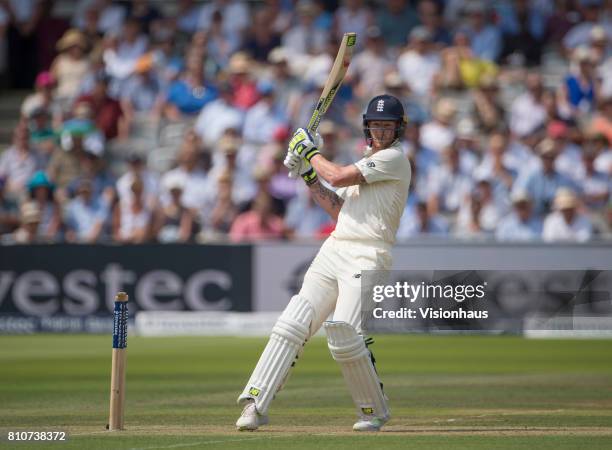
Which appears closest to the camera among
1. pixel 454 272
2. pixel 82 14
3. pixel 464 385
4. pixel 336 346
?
pixel 336 346

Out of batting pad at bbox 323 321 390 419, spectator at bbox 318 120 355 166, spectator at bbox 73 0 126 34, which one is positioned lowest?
batting pad at bbox 323 321 390 419

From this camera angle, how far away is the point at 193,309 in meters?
16.3

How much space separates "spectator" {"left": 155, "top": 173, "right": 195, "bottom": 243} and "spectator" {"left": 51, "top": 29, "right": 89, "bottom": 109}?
11.3ft

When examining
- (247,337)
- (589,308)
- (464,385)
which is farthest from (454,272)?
(464,385)

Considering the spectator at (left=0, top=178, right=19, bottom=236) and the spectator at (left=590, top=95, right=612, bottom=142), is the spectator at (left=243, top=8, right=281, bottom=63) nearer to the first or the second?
the spectator at (left=0, top=178, right=19, bottom=236)

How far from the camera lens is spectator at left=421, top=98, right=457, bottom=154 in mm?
17438

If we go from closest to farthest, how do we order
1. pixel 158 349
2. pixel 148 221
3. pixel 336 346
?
pixel 336 346 < pixel 158 349 < pixel 148 221

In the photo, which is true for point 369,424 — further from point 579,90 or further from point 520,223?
point 579,90

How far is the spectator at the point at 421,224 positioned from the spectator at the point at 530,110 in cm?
207

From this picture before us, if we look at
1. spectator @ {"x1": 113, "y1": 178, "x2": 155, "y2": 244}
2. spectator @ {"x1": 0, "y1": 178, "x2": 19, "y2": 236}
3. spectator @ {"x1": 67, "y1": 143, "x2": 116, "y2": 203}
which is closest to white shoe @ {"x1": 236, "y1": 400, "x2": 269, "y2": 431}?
spectator @ {"x1": 113, "y1": 178, "x2": 155, "y2": 244}

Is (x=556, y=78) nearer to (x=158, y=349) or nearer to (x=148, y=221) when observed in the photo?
(x=148, y=221)

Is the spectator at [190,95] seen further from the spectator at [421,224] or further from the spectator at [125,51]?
the spectator at [421,224]

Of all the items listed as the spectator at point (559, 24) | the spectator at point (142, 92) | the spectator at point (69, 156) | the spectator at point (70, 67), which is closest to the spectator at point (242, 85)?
the spectator at point (142, 92)

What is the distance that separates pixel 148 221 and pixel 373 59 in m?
4.24
